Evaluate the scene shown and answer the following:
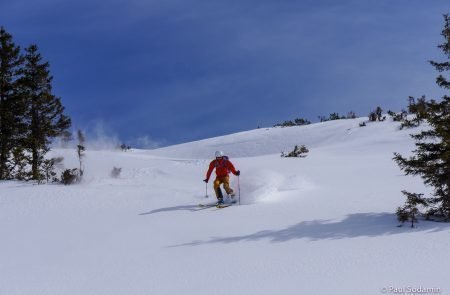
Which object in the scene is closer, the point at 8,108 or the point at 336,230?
the point at 336,230

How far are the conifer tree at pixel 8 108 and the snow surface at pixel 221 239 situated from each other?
11.9 ft

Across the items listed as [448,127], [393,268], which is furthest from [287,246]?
[448,127]

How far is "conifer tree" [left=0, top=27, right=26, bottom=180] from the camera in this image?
1861 centimetres

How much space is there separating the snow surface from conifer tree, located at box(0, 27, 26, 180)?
3624mm

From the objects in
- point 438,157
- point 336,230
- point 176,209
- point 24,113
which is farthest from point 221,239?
point 24,113

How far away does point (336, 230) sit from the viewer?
8.34 metres

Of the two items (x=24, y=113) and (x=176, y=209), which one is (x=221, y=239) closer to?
(x=176, y=209)

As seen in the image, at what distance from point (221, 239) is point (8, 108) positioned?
14672 mm

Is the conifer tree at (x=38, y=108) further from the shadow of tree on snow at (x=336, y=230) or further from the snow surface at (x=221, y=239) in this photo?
the shadow of tree on snow at (x=336, y=230)

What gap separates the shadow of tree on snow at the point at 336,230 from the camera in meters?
7.87
